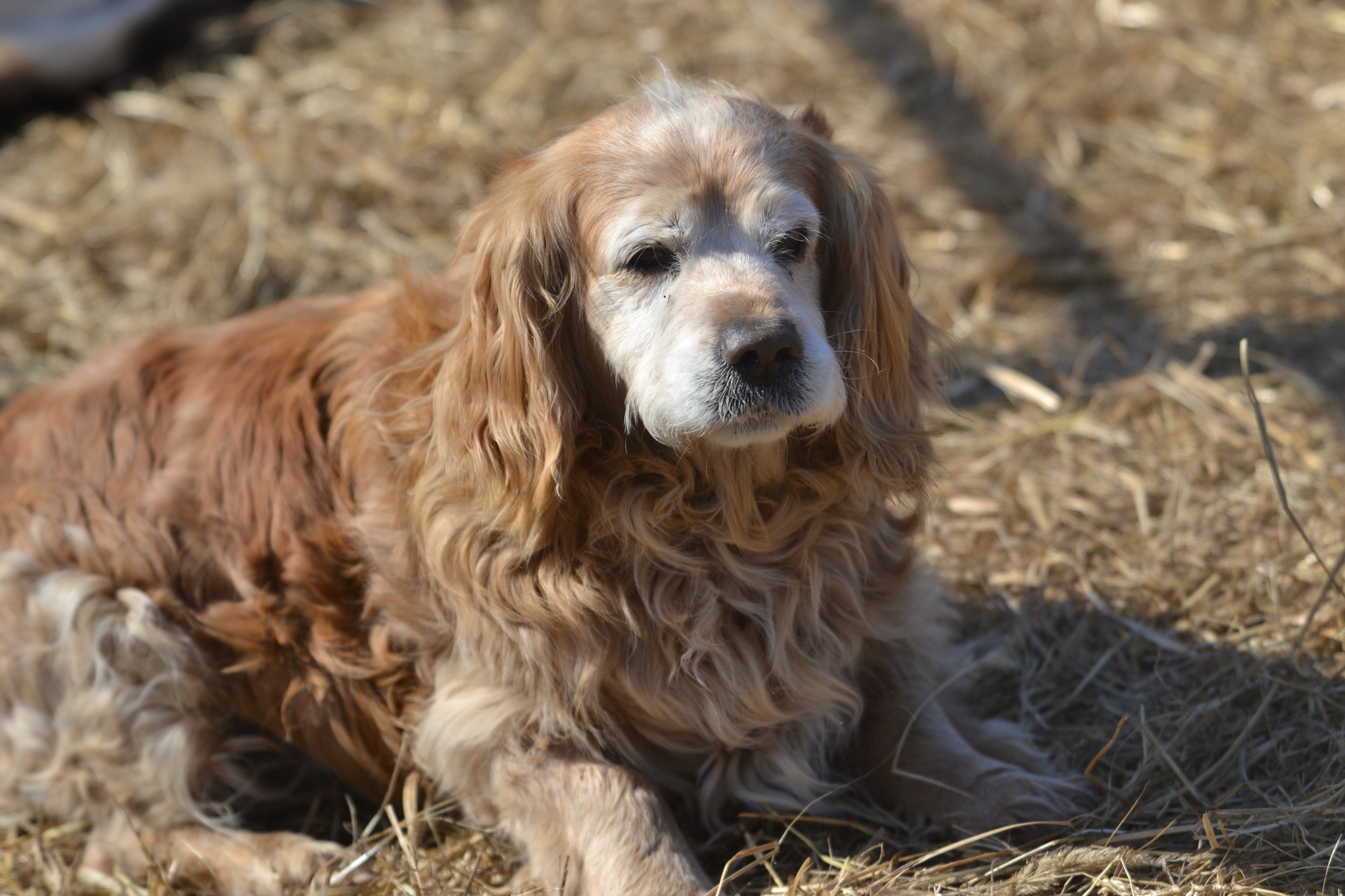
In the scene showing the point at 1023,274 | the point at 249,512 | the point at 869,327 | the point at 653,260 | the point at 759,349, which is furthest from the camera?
the point at 1023,274

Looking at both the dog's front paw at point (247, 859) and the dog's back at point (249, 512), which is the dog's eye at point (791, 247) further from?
the dog's front paw at point (247, 859)

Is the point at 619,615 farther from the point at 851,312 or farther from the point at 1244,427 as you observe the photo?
the point at 1244,427

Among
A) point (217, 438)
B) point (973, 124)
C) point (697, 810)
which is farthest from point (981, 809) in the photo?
point (973, 124)

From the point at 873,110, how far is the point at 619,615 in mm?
3962

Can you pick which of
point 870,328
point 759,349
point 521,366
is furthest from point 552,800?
point 870,328

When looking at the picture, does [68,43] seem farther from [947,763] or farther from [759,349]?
[947,763]

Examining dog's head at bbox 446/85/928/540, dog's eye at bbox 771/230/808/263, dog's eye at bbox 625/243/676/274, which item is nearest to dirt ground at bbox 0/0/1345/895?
dog's head at bbox 446/85/928/540

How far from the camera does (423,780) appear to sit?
124 inches

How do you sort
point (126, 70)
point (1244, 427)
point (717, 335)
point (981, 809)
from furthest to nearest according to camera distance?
point (126, 70) → point (1244, 427) → point (981, 809) → point (717, 335)

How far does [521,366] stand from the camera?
2600mm

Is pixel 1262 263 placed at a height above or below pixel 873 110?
below

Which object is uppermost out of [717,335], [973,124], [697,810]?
[717,335]

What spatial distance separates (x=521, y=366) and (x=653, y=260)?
37 centimetres

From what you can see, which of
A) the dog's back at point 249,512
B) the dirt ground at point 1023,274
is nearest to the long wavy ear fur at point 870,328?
the dirt ground at point 1023,274
